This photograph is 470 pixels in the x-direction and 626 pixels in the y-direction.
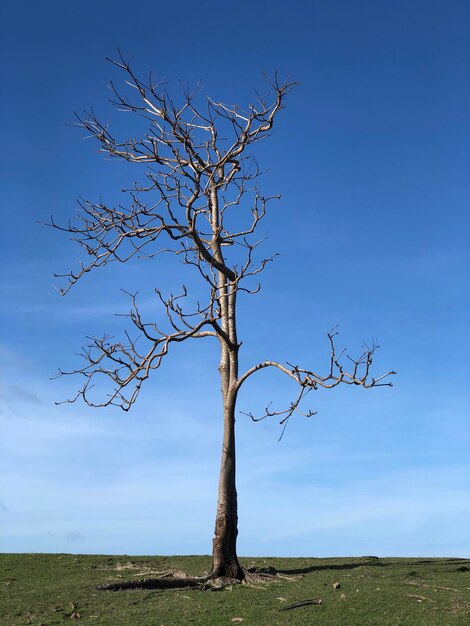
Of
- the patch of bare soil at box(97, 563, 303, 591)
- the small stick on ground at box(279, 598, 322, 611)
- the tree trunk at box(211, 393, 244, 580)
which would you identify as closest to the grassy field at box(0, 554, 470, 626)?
the small stick on ground at box(279, 598, 322, 611)

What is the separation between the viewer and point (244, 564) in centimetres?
1844

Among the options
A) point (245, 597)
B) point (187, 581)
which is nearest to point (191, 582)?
point (187, 581)

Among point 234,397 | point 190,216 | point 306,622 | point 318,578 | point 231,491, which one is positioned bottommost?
point 306,622

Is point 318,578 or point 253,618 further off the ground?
point 318,578

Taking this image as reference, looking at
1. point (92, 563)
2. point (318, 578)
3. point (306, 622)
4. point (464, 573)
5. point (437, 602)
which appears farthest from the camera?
point (92, 563)

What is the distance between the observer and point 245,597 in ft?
45.4

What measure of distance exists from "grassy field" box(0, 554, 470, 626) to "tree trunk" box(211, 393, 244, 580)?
31.9 inches

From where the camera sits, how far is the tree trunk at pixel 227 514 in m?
16.0

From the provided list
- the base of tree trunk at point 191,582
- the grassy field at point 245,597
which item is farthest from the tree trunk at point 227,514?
the grassy field at point 245,597

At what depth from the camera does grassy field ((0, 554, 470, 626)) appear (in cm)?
1223

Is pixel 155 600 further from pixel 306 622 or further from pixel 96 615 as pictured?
pixel 306 622

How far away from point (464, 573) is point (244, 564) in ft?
16.8

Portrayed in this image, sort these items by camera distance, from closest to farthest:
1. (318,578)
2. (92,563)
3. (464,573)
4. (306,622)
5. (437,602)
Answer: (306,622), (437,602), (318,578), (464,573), (92,563)

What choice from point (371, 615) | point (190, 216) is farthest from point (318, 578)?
point (190, 216)
